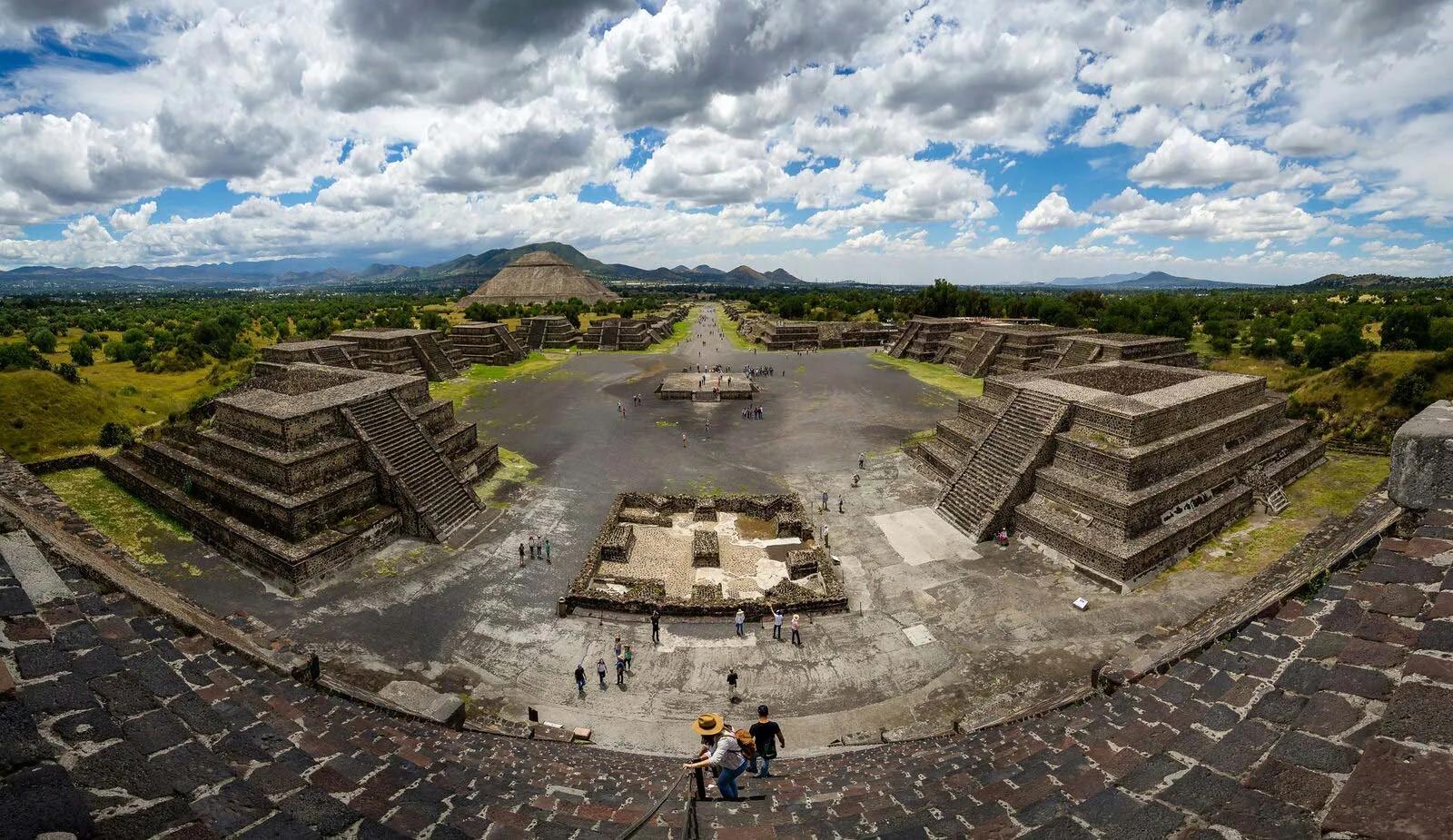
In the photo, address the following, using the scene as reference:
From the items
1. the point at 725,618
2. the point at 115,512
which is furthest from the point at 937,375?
the point at 115,512

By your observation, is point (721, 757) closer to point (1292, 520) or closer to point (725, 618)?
point (725, 618)

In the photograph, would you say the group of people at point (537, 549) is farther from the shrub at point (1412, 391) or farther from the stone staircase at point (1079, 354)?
the shrub at point (1412, 391)

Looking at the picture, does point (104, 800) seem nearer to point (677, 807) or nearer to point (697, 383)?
point (677, 807)

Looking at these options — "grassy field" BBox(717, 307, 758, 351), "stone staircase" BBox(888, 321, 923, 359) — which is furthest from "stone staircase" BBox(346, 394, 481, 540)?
"grassy field" BBox(717, 307, 758, 351)

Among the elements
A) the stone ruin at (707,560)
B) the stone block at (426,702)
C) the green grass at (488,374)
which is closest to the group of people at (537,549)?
the stone ruin at (707,560)

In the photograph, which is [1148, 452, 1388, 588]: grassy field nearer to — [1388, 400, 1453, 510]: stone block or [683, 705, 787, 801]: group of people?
[1388, 400, 1453, 510]: stone block
